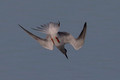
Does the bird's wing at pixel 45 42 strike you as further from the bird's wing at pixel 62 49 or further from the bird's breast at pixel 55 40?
the bird's wing at pixel 62 49

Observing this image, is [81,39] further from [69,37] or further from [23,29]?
[23,29]

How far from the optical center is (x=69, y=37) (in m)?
17.7

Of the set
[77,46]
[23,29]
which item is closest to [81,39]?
[77,46]

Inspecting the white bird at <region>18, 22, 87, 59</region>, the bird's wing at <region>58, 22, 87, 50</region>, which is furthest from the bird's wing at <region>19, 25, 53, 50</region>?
→ the bird's wing at <region>58, 22, 87, 50</region>

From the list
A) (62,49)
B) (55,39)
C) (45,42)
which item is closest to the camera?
(62,49)

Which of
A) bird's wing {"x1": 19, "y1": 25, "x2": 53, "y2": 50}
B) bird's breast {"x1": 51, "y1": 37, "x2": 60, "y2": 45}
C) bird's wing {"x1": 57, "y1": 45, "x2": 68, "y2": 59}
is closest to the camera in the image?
bird's wing {"x1": 57, "y1": 45, "x2": 68, "y2": 59}

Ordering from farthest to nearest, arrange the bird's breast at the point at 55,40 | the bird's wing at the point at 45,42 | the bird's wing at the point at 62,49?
the bird's wing at the point at 45,42
the bird's breast at the point at 55,40
the bird's wing at the point at 62,49

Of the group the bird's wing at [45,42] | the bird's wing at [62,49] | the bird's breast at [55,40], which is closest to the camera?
the bird's wing at [62,49]

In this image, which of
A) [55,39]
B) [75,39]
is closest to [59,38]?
[55,39]

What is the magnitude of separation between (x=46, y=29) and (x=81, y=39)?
92cm

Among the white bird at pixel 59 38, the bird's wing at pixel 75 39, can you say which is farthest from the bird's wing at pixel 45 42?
the bird's wing at pixel 75 39

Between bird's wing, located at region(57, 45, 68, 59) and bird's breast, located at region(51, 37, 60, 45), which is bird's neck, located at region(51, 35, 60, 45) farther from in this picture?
bird's wing, located at region(57, 45, 68, 59)

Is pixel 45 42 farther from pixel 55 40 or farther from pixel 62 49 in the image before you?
pixel 62 49

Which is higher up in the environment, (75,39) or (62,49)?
(75,39)
